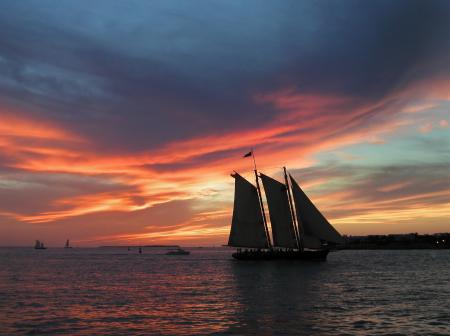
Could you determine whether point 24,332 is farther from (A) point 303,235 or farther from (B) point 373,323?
(A) point 303,235

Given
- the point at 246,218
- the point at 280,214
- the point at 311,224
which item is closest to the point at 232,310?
the point at 311,224

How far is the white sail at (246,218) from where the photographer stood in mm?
120312

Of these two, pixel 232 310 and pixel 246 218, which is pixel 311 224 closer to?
pixel 246 218

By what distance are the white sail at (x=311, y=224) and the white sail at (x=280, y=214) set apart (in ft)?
17.9

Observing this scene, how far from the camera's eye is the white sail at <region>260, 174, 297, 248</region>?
122m

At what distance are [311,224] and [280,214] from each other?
11207mm

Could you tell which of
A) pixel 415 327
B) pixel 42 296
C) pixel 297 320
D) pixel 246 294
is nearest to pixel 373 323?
pixel 415 327

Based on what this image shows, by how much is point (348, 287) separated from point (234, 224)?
6249 centimetres

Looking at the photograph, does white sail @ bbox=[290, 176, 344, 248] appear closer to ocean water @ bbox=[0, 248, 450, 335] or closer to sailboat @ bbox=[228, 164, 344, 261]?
sailboat @ bbox=[228, 164, 344, 261]

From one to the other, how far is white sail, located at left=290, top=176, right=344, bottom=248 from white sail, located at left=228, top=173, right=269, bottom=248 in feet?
38.1

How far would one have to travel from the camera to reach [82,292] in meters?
56.7

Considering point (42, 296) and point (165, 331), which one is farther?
point (42, 296)

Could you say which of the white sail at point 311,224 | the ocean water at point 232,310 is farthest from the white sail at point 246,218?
the ocean water at point 232,310

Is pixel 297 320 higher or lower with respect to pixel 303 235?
lower
